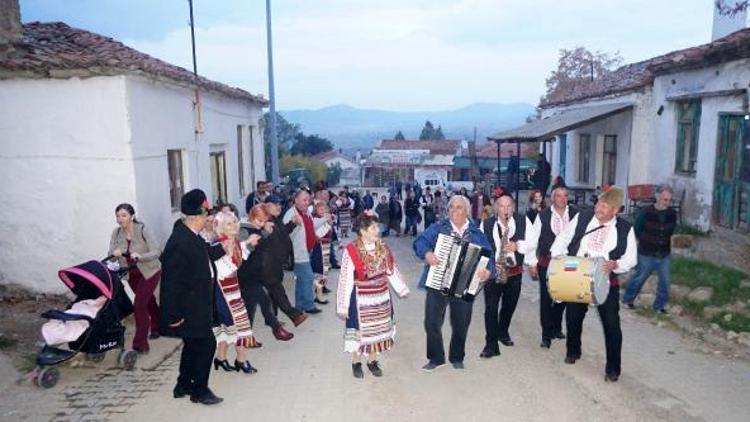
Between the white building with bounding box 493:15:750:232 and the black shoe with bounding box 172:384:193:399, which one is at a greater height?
the white building with bounding box 493:15:750:232

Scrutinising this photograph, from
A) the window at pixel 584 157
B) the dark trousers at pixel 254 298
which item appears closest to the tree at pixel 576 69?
the window at pixel 584 157

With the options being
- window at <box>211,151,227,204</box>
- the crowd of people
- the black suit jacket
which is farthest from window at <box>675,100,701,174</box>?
Answer: the black suit jacket

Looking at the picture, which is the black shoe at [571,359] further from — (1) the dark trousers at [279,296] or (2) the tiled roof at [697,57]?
(2) the tiled roof at [697,57]

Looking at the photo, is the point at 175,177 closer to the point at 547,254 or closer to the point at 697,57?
the point at 547,254

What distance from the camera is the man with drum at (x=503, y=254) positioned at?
18.5ft

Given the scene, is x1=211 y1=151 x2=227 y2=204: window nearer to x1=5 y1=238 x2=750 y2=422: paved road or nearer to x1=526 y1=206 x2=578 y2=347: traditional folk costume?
x1=5 y1=238 x2=750 y2=422: paved road

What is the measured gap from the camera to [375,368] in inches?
209

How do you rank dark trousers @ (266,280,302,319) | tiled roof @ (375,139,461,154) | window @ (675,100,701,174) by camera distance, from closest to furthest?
dark trousers @ (266,280,302,319) → window @ (675,100,701,174) → tiled roof @ (375,139,461,154)

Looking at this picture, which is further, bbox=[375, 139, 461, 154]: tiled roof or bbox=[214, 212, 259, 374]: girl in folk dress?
bbox=[375, 139, 461, 154]: tiled roof

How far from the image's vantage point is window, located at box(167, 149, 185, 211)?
9219mm

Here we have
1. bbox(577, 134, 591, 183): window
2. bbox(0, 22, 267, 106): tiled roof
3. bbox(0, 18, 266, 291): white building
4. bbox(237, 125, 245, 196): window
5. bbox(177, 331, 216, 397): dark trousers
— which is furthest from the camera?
bbox(577, 134, 591, 183): window

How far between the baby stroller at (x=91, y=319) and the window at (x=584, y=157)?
15257mm

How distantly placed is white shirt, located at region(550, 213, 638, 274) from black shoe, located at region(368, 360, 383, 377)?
1.98m

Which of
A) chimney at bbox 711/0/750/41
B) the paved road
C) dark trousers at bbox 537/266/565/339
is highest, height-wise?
chimney at bbox 711/0/750/41
